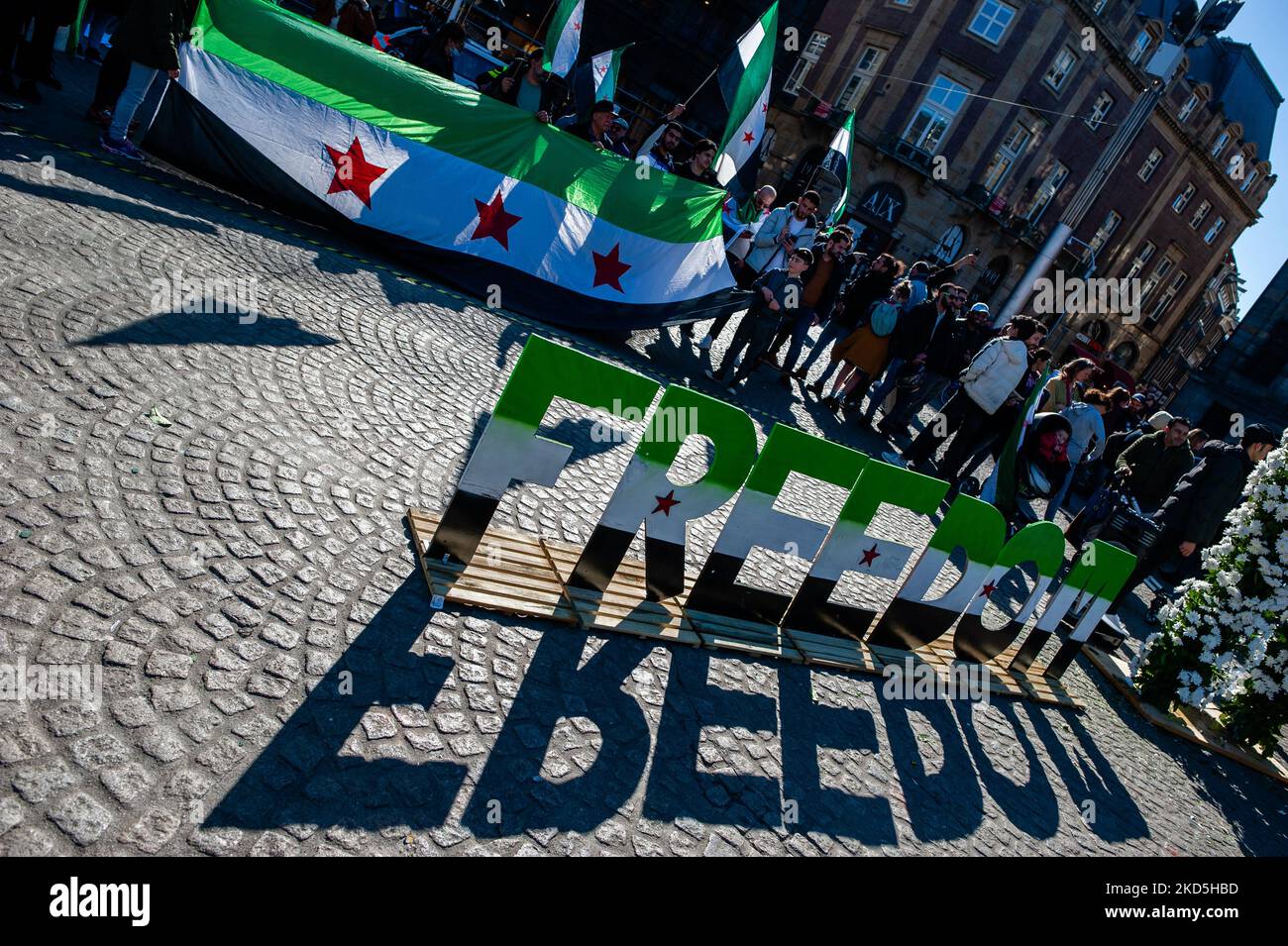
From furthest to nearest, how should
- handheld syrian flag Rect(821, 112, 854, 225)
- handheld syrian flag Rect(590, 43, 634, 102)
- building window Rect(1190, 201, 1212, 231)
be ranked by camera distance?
building window Rect(1190, 201, 1212, 231)
handheld syrian flag Rect(821, 112, 854, 225)
handheld syrian flag Rect(590, 43, 634, 102)

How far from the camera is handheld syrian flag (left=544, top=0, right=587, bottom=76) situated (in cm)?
986

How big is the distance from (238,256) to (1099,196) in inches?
1779

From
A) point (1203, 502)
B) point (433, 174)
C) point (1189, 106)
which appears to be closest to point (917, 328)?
point (1203, 502)

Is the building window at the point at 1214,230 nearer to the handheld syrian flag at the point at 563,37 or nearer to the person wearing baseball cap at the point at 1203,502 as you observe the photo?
the person wearing baseball cap at the point at 1203,502

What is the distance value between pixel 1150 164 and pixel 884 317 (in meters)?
43.1

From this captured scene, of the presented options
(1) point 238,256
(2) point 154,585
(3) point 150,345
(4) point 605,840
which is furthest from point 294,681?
(1) point 238,256

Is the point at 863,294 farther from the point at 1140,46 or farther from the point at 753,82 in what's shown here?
the point at 1140,46

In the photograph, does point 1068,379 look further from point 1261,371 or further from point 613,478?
point 1261,371

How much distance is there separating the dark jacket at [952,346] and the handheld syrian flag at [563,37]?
20.8 ft

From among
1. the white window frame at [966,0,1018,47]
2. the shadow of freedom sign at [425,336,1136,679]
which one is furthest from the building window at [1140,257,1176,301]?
the shadow of freedom sign at [425,336,1136,679]

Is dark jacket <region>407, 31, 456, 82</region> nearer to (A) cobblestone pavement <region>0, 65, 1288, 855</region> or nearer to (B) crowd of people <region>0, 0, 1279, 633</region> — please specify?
(B) crowd of people <region>0, 0, 1279, 633</region>

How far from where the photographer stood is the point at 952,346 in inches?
395

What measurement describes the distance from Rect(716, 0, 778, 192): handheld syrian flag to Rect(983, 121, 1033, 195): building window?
91.7 feet
